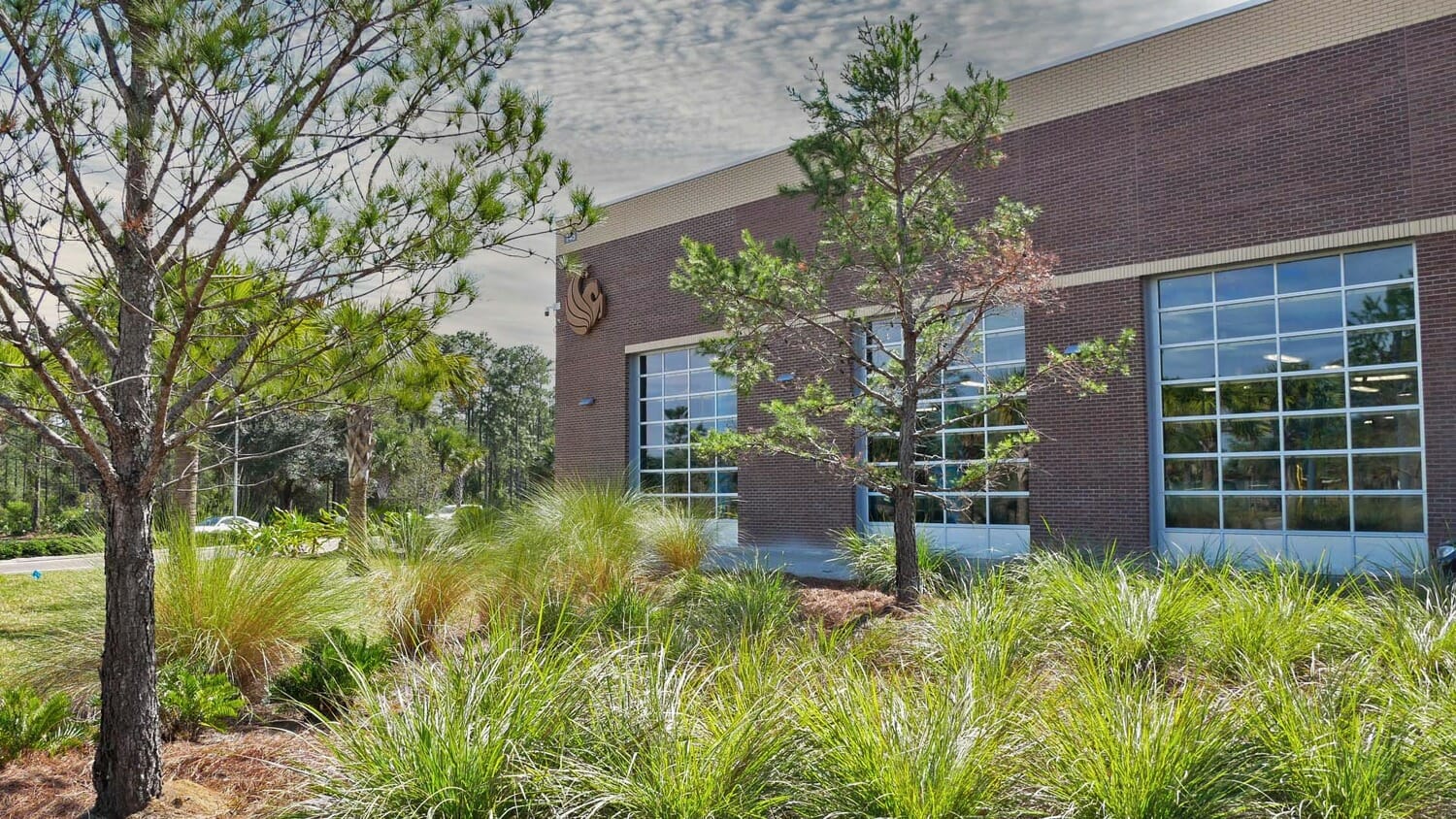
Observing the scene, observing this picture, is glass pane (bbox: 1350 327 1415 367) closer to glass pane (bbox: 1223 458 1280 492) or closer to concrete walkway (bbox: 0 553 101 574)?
glass pane (bbox: 1223 458 1280 492)

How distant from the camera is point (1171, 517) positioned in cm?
1536

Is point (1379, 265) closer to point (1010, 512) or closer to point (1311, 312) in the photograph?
point (1311, 312)

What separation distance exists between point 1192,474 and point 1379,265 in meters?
3.81

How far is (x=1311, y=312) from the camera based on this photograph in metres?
14.2

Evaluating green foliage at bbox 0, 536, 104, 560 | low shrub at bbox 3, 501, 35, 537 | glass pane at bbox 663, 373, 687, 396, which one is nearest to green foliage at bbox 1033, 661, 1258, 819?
glass pane at bbox 663, 373, 687, 396

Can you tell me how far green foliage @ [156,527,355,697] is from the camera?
6613 millimetres

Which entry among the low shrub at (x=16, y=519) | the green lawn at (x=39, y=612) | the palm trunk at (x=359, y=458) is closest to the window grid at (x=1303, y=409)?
the palm trunk at (x=359, y=458)

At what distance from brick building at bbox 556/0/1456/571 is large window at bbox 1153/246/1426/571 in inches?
1.2

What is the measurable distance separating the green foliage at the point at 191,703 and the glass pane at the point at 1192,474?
13.5 m

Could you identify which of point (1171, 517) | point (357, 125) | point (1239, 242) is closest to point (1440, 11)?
point (1239, 242)

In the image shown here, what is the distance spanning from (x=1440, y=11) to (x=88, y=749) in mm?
16478

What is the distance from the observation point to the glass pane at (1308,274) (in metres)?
14.0

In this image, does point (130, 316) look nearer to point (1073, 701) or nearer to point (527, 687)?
point (527, 687)

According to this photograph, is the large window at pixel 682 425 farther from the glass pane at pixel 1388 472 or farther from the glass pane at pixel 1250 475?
the glass pane at pixel 1388 472
